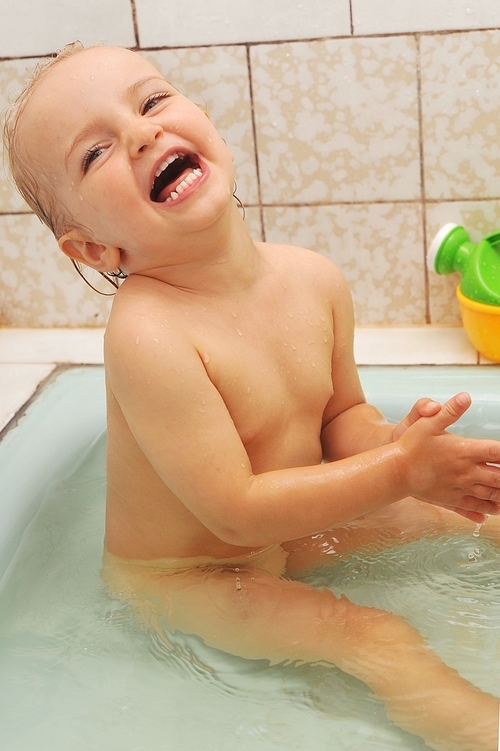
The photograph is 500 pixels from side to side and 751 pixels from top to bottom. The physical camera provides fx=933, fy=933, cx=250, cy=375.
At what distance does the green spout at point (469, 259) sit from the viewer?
1664mm

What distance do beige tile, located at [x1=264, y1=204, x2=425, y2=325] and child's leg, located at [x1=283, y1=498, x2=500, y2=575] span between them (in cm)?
69

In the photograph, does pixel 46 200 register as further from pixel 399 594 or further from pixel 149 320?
pixel 399 594

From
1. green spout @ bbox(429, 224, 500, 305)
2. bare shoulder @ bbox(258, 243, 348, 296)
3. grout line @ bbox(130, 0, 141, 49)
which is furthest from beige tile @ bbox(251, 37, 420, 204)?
bare shoulder @ bbox(258, 243, 348, 296)

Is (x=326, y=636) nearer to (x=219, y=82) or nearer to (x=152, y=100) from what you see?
(x=152, y=100)

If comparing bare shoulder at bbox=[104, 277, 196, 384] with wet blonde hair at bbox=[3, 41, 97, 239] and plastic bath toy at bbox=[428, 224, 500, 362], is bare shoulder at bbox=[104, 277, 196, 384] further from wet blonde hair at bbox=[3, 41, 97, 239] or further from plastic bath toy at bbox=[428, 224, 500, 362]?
plastic bath toy at bbox=[428, 224, 500, 362]

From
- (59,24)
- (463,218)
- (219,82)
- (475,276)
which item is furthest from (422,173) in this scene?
(59,24)

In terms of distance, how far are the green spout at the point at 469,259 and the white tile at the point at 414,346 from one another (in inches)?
4.6

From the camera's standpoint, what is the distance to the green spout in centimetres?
166

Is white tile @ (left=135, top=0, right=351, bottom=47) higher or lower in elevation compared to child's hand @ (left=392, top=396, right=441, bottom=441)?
higher

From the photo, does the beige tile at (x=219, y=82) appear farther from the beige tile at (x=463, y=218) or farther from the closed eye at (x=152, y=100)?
the closed eye at (x=152, y=100)

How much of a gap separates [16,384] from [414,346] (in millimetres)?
754

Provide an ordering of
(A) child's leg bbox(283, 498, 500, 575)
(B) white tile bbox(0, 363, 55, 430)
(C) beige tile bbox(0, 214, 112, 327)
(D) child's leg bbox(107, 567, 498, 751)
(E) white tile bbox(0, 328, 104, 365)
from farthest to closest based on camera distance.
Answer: (C) beige tile bbox(0, 214, 112, 327) < (E) white tile bbox(0, 328, 104, 365) < (B) white tile bbox(0, 363, 55, 430) < (A) child's leg bbox(283, 498, 500, 575) < (D) child's leg bbox(107, 567, 498, 751)

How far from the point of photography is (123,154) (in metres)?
1.01

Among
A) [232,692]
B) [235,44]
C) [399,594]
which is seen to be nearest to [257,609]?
[232,692]
